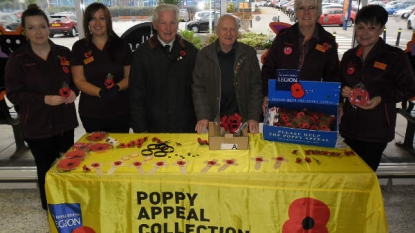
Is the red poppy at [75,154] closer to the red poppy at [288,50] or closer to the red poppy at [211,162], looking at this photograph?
the red poppy at [211,162]

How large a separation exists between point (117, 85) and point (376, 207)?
166 cm

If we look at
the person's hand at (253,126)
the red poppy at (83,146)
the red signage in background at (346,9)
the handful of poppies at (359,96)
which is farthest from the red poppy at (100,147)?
the red signage in background at (346,9)

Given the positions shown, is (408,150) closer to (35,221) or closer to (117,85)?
(117,85)

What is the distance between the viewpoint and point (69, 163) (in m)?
1.69

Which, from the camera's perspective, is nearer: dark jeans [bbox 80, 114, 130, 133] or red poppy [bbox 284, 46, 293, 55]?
red poppy [bbox 284, 46, 293, 55]

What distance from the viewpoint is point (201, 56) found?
2.11 m

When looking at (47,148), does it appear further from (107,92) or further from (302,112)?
(302,112)

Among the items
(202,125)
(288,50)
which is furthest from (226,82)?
(288,50)

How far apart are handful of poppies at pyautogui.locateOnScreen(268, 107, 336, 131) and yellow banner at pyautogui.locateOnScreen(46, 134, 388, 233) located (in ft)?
0.55

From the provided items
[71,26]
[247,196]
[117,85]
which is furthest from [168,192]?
[71,26]

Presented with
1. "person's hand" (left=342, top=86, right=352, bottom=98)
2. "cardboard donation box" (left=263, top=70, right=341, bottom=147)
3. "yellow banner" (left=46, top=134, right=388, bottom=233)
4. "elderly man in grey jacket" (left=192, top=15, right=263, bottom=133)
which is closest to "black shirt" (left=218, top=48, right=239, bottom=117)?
"elderly man in grey jacket" (left=192, top=15, right=263, bottom=133)

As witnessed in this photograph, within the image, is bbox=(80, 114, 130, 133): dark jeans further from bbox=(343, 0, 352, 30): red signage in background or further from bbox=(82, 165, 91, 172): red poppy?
bbox=(343, 0, 352, 30): red signage in background

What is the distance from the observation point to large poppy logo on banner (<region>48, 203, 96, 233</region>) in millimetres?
1673

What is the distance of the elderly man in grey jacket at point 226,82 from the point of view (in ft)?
6.81
